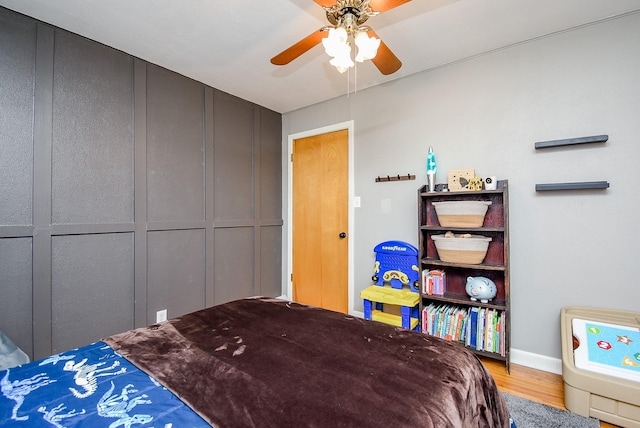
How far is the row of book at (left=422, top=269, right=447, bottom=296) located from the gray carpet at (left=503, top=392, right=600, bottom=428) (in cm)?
85

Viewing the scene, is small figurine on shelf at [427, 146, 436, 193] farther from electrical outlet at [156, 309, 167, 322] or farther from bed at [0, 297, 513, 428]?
electrical outlet at [156, 309, 167, 322]

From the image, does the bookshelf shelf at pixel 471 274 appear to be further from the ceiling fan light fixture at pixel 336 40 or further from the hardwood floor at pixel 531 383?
the ceiling fan light fixture at pixel 336 40

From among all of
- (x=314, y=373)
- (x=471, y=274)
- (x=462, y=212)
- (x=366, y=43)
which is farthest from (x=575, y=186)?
(x=314, y=373)

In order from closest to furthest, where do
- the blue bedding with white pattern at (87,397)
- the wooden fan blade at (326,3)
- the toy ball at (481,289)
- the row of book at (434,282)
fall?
the blue bedding with white pattern at (87,397) → the wooden fan blade at (326,3) → the toy ball at (481,289) → the row of book at (434,282)

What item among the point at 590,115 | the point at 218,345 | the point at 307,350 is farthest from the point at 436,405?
the point at 590,115

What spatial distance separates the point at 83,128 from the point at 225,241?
1.53 metres

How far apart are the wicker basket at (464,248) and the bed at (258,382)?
1.17 m

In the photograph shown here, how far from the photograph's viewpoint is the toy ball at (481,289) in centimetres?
222

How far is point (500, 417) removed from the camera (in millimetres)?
1178

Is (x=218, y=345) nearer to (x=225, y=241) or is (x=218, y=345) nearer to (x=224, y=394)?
(x=224, y=394)

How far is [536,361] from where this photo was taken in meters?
2.19

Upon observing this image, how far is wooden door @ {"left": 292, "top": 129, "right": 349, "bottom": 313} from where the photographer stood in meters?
3.25

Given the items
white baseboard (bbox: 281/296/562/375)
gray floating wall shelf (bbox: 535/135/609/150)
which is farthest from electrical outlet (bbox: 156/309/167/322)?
gray floating wall shelf (bbox: 535/135/609/150)

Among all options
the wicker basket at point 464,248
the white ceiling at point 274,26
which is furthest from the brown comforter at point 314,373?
the white ceiling at point 274,26
